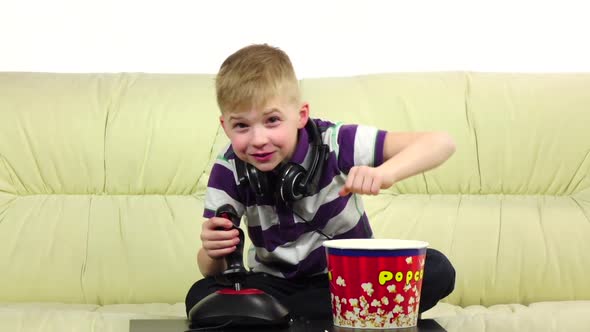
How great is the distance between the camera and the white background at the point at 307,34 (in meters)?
2.57

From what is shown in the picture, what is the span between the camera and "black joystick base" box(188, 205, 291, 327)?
4.44 feet

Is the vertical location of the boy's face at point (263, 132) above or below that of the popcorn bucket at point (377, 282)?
above

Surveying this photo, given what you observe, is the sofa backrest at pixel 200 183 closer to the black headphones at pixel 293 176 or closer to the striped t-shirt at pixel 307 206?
the striped t-shirt at pixel 307 206

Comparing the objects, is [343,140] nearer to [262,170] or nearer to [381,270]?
[262,170]

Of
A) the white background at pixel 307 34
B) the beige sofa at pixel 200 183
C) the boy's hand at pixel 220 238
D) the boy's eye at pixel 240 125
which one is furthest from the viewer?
the white background at pixel 307 34

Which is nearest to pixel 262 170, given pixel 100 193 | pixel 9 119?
pixel 100 193

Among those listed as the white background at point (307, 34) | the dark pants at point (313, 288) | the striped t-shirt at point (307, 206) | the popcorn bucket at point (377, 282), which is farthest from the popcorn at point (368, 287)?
the white background at point (307, 34)

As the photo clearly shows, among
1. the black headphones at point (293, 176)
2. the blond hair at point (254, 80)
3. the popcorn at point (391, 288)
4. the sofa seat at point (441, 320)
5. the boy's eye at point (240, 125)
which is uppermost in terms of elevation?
the blond hair at point (254, 80)

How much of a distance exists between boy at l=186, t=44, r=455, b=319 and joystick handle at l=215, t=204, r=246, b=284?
0.01 metres

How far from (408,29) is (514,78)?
16.0 inches

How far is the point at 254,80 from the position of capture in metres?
1.53

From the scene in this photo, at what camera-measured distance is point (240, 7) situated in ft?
8.52

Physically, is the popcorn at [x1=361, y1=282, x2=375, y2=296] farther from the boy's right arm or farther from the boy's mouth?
the boy's mouth

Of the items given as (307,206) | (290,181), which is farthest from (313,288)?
(290,181)
